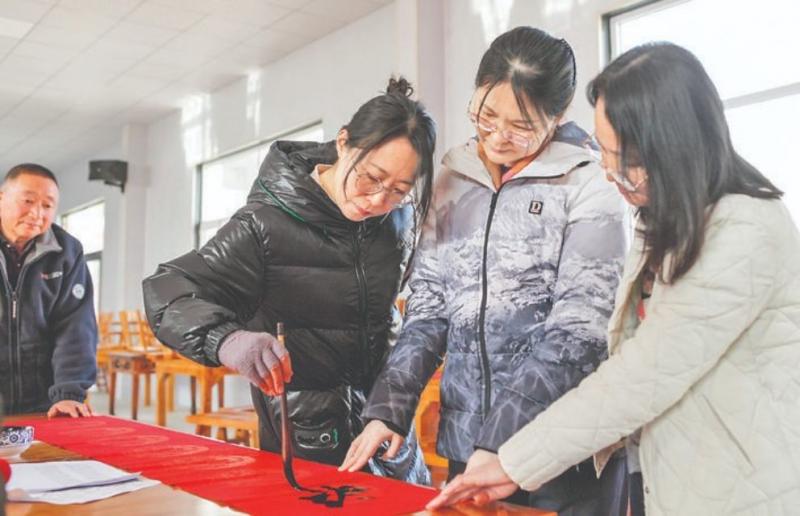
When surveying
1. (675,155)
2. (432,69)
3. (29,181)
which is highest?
(432,69)

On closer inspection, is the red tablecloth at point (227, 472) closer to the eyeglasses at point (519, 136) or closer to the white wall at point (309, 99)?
the eyeglasses at point (519, 136)

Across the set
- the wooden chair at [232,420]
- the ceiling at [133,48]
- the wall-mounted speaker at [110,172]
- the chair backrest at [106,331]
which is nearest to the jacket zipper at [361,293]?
the wooden chair at [232,420]

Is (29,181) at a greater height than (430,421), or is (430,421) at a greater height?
(29,181)

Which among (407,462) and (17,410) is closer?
(407,462)

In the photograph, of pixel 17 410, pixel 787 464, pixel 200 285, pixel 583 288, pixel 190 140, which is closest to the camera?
pixel 787 464

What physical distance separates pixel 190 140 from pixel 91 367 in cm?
594

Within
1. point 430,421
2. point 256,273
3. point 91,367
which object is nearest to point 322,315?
point 256,273

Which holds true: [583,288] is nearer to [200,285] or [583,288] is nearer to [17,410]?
[200,285]

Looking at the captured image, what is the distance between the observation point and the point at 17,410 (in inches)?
84.6

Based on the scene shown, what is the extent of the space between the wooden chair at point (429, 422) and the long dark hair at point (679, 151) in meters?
2.34

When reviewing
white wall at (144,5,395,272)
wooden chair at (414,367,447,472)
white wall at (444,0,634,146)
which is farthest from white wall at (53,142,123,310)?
wooden chair at (414,367,447,472)

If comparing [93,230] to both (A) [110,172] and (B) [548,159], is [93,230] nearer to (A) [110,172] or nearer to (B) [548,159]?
(A) [110,172]

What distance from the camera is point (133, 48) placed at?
6.02 metres

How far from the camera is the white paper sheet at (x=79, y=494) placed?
3.16 feet
